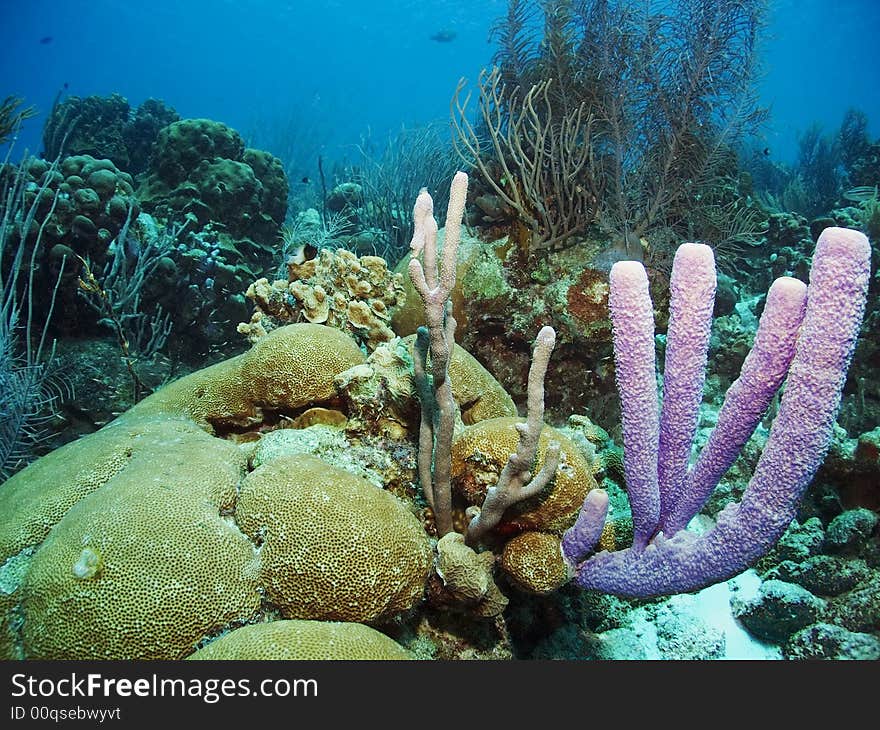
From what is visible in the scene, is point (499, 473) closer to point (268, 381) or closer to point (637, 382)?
point (637, 382)

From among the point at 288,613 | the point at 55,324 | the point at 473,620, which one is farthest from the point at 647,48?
the point at 55,324

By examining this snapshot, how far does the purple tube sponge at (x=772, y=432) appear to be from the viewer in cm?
142

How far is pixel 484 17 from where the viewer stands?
5388cm

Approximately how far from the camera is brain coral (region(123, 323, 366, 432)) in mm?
3055

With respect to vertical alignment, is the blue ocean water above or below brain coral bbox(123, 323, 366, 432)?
above

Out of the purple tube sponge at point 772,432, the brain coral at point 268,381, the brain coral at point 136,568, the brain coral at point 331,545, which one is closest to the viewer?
the purple tube sponge at point 772,432

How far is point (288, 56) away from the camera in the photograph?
90125 mm

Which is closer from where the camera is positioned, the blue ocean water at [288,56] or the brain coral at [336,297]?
the brain coral at [336,297]

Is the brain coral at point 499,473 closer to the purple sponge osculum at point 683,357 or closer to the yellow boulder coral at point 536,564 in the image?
the yellow boulder coral at point 536,564

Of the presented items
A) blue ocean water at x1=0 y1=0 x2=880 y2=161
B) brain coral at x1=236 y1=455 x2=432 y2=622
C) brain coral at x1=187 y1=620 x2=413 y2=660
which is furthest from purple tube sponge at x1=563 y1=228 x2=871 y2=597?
blue ocean water at x1=0 y1=0 x2=880 y2=161

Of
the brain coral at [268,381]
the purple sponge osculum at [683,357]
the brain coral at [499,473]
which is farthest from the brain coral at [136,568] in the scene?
the purple sponge osculum at [683,357]

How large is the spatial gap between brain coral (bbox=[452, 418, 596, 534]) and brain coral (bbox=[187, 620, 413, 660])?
796 millimetres

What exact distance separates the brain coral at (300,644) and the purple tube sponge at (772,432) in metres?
0.96

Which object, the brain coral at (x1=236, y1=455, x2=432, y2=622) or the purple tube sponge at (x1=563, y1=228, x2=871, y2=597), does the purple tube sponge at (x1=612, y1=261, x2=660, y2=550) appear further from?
the brain coral at (x1=236, y1=455, x2=432, y2=622)
